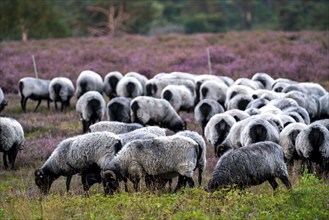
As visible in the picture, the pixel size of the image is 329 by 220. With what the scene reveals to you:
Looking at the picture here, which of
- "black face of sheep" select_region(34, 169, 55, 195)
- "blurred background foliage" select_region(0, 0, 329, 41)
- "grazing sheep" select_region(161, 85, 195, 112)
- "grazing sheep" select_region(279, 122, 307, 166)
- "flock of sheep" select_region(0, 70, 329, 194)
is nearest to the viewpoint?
"flock of sheep" select_region(0, 70, 329, 194)

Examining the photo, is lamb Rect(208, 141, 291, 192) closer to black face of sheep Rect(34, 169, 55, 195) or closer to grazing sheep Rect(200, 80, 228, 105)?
black face of sheep Rect(34, 169, 55, 195)

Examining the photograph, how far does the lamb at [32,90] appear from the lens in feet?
70.3

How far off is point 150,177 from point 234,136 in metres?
3.64

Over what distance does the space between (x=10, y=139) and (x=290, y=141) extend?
21.6 feet

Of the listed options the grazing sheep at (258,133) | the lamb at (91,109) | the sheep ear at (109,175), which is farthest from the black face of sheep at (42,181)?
the lamb at (91,109)

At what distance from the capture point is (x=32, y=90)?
2155 centimetres

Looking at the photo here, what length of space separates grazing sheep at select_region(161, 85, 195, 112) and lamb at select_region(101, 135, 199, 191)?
30.8ft

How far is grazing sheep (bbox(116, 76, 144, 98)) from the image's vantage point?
21.1 metres

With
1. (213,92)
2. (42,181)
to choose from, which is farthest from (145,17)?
(42,181)

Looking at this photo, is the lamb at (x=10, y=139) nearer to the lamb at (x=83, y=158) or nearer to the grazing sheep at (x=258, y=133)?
the lamb at (x=83, y=158)

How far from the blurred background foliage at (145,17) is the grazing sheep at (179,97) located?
23526mm

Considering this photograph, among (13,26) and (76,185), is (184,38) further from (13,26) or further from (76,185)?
(76,185)

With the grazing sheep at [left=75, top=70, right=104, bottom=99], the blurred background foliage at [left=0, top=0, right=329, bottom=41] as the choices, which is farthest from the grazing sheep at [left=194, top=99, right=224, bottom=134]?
the blurred background foliage at [left=0, top=0, right=329, bottom=41]

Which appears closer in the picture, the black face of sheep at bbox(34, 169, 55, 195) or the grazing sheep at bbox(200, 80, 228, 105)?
the black face of sheep at bbox(34, 169, 55, 195)
